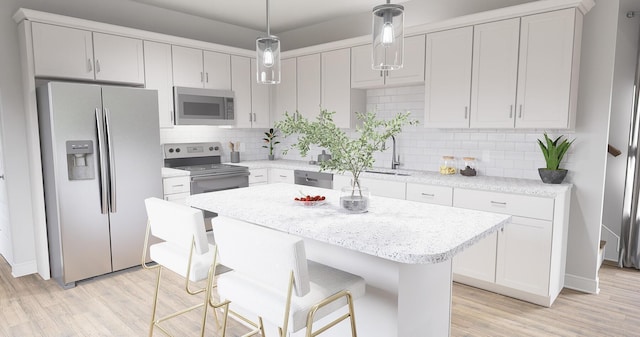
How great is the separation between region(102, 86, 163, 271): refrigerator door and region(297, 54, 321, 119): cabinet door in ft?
6.07

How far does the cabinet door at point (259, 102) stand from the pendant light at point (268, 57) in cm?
278

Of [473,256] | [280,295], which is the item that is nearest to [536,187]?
[473,256]

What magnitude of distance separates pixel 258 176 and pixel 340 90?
1.44 meters

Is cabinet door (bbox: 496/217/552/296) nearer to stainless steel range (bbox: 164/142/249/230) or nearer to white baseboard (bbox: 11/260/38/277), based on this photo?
stainless steel range (bbox: 164/142/249/230)

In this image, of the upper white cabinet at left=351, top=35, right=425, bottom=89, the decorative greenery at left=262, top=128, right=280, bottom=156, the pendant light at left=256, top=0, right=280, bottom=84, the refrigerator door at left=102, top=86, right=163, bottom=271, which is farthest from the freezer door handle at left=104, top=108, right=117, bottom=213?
the upper white cabinet at left=351, top=35, right=425, bottom=89

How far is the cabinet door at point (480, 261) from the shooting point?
10.8ft

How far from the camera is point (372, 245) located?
1562 mm

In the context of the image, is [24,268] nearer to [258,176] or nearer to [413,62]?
[258,176]

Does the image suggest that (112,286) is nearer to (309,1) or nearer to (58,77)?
(58,77)

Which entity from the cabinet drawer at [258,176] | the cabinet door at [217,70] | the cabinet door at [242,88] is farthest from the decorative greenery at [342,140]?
the cabinet door at [242,88]

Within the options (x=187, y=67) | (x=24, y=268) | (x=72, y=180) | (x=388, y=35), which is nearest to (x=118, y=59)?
(x=187, y=67)

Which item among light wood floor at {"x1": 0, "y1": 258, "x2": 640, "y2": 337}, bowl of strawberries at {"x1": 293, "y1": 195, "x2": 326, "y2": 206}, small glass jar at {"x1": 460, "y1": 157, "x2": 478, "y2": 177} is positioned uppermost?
small glass jar at {"x1": 460, "y1": 157, "x2": 478, "y2": 177}

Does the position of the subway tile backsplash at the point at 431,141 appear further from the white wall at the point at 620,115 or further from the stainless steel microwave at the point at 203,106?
the white wall at the point at 620,115

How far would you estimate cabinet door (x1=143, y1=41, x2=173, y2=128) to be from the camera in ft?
13.6
